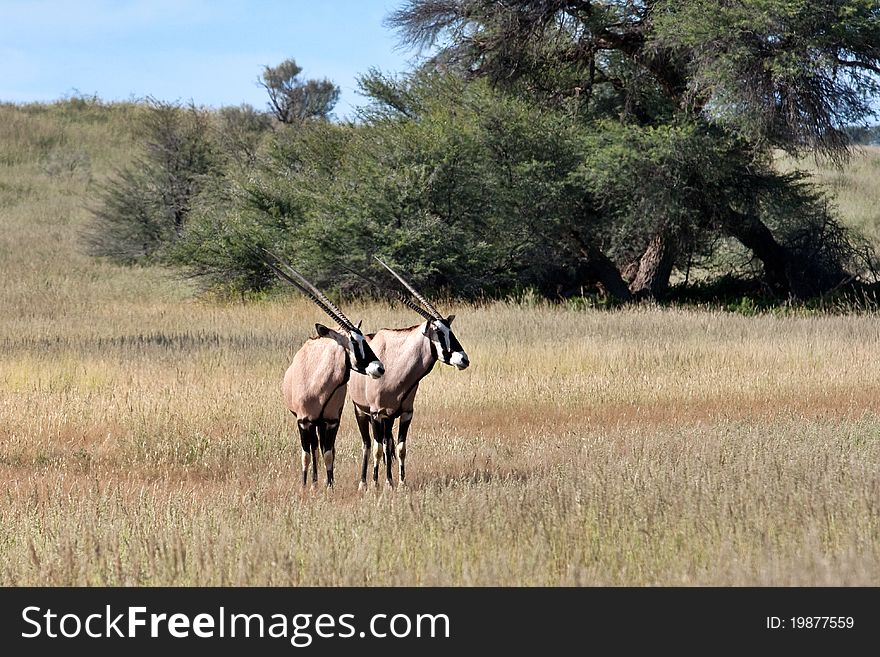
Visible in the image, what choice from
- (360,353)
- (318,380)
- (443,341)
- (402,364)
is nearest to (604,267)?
(402,364)

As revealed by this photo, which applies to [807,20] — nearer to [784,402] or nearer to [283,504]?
[784,402]

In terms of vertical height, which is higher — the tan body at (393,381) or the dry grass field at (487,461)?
the tan body at (393,381)

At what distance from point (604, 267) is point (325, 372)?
2365 centimetres

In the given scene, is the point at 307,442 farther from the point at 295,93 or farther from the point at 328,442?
the point at 295,93

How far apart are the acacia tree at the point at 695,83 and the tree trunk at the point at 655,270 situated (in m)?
0.04

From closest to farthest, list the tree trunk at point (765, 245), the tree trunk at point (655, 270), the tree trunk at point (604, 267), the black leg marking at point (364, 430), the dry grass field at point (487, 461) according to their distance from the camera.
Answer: the dry grass field at point (487, 461)
the black leg marking at point (364, 430)
the tree trunk at point (765, 245)
the tree trunk at point (604, 267)
the tree trunk at point (655, 270)

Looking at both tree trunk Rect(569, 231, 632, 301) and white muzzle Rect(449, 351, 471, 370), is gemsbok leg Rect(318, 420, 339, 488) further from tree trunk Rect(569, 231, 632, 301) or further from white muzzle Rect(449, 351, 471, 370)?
tree trunk Rect(569, 231, 632, 301)

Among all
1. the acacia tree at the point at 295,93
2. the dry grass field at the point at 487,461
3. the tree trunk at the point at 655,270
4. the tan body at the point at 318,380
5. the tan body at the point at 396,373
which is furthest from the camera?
the acacia tree at the point at 295,93

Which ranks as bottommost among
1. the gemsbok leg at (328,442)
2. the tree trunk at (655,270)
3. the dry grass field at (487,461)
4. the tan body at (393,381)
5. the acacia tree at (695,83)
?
the dry grass field at (487,461)

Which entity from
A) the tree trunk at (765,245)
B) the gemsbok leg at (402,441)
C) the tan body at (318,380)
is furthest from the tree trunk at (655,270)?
the tan body at (318,380)

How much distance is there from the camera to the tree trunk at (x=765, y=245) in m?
29.1

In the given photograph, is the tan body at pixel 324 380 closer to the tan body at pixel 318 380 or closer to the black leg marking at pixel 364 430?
the tan body at pixel 318 380

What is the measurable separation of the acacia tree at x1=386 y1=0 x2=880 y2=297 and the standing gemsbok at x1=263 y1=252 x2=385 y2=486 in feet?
63.9
